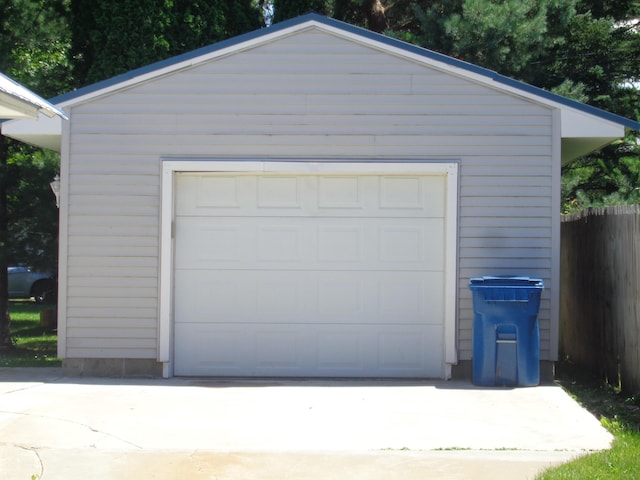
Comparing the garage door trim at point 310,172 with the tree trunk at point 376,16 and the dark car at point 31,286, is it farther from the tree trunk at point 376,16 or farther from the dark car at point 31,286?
the dark car at point 31,286

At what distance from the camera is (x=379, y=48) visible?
9.76 metres

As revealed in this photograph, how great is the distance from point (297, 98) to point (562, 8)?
8.79 metres

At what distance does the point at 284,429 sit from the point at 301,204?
3.27 meters

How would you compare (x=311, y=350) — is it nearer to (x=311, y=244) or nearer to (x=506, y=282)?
(x=311, y=244)

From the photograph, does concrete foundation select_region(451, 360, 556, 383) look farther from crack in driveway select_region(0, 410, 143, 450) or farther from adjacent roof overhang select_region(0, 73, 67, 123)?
adjacent roof overhang select_region(0, 73, 67, 123)

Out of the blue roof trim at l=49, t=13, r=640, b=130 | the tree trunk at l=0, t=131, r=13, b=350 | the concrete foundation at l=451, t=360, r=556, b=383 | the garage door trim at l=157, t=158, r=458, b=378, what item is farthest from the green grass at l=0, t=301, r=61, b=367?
the concrete foundation at l=451, t=360, r=556, b=383

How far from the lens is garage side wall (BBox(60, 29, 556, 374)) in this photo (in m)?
9.77

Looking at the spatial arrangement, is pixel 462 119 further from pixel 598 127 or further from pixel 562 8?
pixel 562 8

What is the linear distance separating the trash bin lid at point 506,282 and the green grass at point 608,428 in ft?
4.05

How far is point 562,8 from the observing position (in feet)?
54.5

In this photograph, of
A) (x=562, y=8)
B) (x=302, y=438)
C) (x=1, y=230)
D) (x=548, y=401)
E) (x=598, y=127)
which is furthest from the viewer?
(x=562, y=8)

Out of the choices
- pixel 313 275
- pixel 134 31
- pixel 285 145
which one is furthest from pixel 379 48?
pixel 134 31

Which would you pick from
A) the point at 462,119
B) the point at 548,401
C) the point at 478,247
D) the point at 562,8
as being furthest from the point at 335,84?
the point at 562,8

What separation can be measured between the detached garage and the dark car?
16182 millimetres
